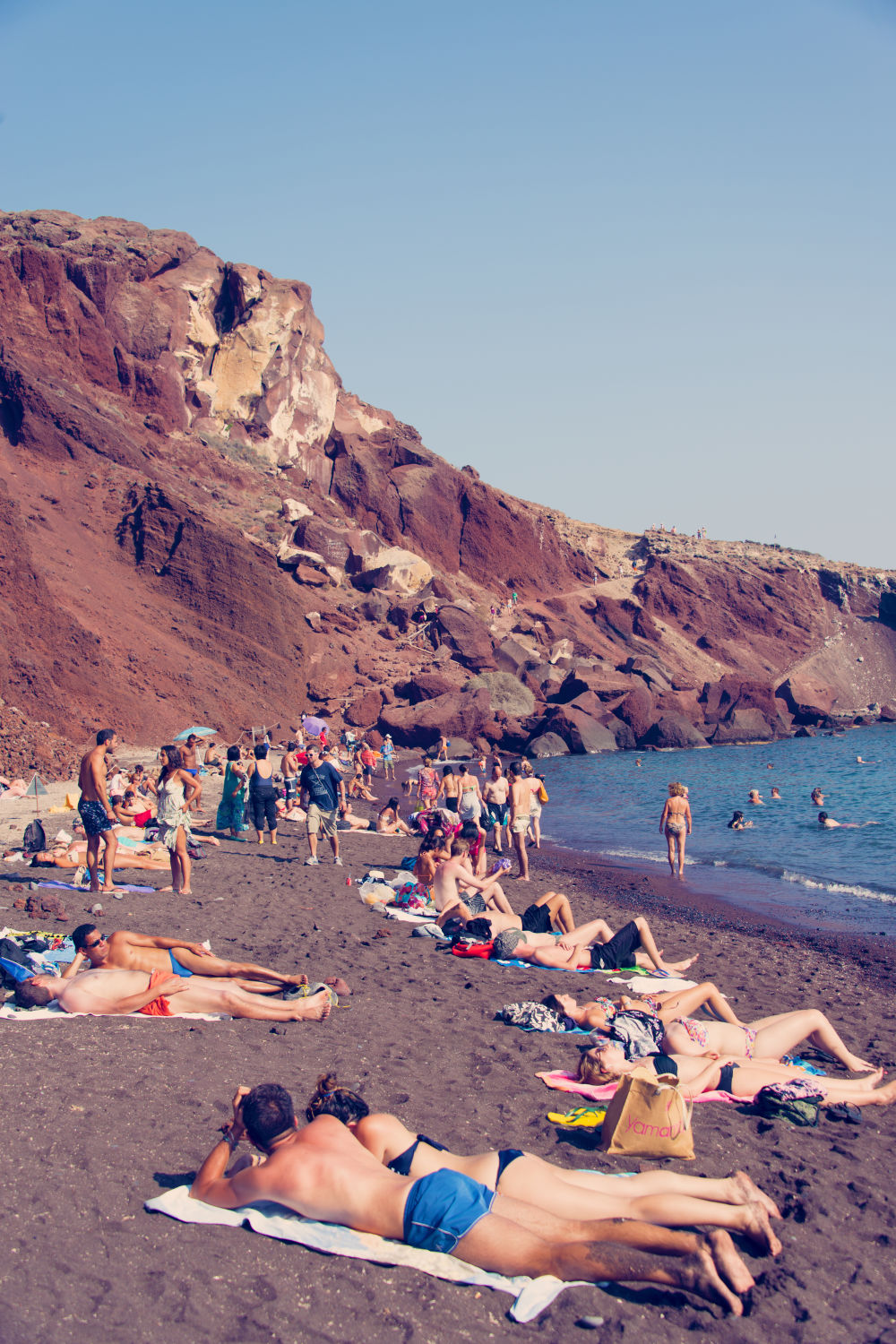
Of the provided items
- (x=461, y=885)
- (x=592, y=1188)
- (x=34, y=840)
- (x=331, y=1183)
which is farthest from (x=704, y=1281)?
(x=34, y=840)

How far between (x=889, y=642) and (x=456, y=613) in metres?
35.1

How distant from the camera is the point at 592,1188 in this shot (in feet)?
10.6

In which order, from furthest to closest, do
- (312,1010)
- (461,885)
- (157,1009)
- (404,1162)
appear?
(461,885) < (312,1010) < (157,1009) < (404,1162)

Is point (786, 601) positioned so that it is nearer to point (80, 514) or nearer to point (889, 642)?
point (889, 642)

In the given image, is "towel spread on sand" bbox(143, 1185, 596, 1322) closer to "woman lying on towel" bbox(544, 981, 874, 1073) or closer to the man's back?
the man's back

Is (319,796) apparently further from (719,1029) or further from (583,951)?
(719,1029)

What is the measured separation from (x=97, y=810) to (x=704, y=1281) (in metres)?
6.83

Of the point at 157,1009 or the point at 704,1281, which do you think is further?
→ the point at 157,1009

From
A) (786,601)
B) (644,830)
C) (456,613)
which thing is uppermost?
(786,601)

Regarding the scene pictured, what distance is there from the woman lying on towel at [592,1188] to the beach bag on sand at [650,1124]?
24.2 inches

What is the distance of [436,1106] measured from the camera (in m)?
4.38

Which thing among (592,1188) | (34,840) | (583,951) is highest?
(34,840)

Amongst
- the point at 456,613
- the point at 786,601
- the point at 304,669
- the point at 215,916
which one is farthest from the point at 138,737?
the point at 786,601

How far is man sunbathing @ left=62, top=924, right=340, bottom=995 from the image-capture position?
555 cm
